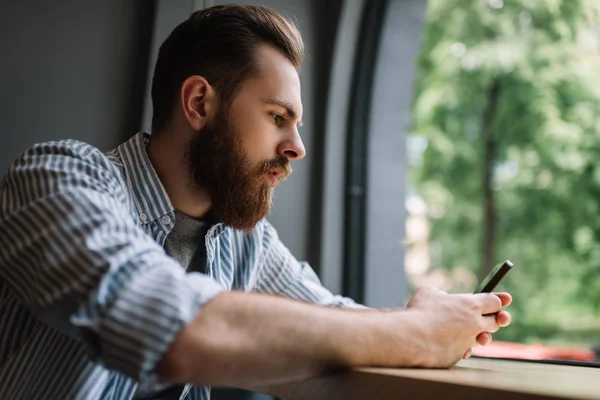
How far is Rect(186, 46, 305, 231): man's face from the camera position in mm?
1351

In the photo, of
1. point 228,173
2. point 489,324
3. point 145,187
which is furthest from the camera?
point 228,173

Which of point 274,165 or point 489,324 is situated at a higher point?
point 274,165

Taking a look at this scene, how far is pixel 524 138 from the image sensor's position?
6.32m

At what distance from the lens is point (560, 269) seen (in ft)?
22.1

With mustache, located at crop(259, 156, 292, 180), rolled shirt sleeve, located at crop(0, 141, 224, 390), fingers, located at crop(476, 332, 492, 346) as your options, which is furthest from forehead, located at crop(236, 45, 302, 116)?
fingers, located at crop(476, 332, 492, 346)

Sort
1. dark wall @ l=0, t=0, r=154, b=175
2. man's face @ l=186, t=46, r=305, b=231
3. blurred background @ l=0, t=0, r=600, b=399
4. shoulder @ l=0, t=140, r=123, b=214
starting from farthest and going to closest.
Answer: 1. blurred background @ l=0, t=0, r=600, b=399
2. dark wall @ l=0, t=0, r=154, b=175
3. man's face @ l=186, t=46, r=305, b=231
4. shoulder @ l=0, t=140, r=123, b=214

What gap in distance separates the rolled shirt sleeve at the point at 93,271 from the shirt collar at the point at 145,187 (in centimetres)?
29

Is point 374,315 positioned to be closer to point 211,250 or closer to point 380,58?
point 211,250

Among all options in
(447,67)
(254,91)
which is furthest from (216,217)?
(447,67)

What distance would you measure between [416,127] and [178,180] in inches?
215

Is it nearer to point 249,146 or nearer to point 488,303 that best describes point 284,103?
point 249,146

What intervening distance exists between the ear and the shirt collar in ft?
0.48

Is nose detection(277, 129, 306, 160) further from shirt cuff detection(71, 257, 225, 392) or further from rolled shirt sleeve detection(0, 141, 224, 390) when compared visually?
shirt cuff detection(71, 257, 225, 392)

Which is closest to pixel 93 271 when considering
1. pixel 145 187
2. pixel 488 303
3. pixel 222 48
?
pixel 145 187
